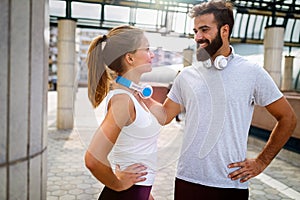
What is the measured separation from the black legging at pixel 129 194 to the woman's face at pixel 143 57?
0.51 metres

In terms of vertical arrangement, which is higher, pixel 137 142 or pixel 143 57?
pixel 143 57

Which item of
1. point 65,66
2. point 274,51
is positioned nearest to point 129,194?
point 65,66

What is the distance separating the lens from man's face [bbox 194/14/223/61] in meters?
1.60

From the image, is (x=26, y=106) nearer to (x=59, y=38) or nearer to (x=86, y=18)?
(x=59, y=38)

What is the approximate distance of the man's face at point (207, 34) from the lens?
1604 mm

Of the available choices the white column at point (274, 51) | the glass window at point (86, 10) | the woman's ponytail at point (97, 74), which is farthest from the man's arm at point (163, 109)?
the glass window at point (86, 10)

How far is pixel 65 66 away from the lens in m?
7.57

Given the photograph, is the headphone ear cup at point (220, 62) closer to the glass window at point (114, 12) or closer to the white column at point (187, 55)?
the white column at point (187, 55)

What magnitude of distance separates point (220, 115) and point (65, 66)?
21.4 ft

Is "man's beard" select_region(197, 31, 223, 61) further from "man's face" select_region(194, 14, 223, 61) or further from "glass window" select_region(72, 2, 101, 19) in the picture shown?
"glass window" select_region(72, 2, 101, 19)

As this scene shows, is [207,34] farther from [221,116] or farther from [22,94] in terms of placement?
[22,94]

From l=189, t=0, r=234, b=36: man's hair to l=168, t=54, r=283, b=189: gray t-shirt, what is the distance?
0.21 meters

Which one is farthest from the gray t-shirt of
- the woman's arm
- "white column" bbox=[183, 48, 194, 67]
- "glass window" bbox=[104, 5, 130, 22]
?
"glass window" bbox=[104, 5, 130, 22]

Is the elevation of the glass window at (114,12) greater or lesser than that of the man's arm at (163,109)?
greater
